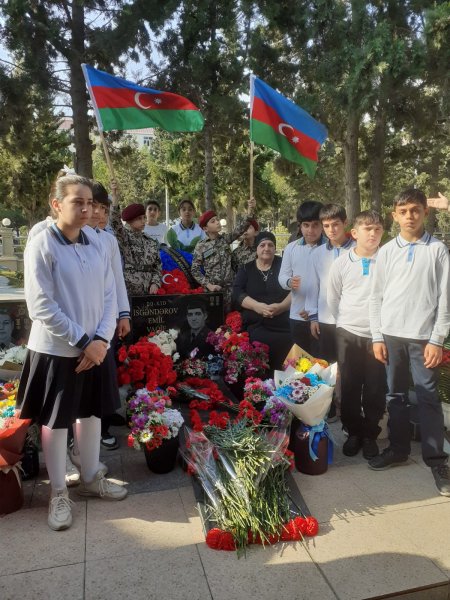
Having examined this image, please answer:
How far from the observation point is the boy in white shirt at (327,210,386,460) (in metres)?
3.44

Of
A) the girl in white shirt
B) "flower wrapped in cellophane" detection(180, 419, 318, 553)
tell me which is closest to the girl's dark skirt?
the girl in white shirt

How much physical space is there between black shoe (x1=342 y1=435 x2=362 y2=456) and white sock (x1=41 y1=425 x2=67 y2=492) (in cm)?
201

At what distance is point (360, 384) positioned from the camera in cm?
358

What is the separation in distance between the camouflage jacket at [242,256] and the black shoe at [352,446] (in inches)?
95.6

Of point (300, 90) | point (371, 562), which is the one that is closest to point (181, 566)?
point (371, 562)

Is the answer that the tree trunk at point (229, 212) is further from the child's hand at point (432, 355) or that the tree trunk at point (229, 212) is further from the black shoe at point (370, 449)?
the child's hand at point (432, 355)

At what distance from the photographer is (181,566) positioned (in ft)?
7.66

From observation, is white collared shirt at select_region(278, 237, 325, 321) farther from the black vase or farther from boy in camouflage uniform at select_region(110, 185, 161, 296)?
the black vase

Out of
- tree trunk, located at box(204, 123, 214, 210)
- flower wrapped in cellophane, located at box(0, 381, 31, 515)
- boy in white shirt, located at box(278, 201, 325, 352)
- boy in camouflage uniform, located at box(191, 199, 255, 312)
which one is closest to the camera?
flower wrapped in cellophane, located at box(0, 381, 31, 515)

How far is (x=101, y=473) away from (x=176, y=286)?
2.41 m

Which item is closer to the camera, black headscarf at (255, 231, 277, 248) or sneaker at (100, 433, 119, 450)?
sneaker at (100, 433, 119, 450)

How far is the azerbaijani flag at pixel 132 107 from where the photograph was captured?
15.5 ft

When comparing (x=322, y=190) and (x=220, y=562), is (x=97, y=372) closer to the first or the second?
(x=220, y=562)

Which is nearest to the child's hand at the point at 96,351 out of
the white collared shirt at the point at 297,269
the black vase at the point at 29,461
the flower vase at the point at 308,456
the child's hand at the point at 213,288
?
the black vase at the point at 29,461
